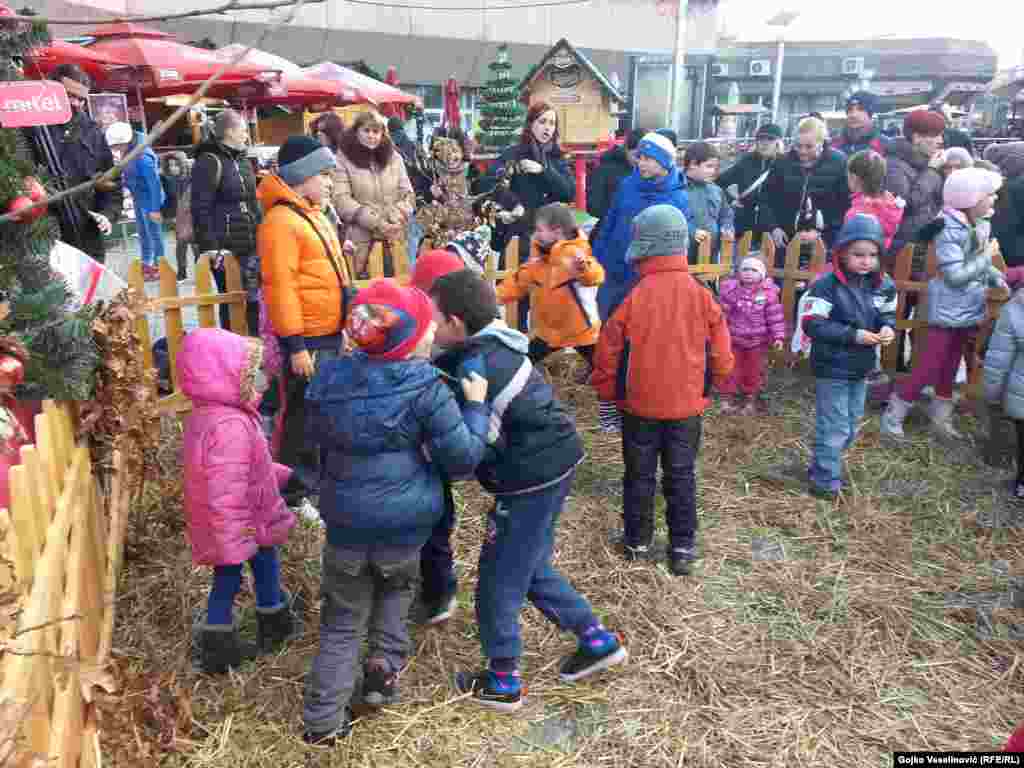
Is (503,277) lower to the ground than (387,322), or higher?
lower

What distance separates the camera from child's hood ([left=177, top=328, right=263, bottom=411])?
271 cm

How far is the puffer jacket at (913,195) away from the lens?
5.97 meters

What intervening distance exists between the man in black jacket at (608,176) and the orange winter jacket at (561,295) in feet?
7.81

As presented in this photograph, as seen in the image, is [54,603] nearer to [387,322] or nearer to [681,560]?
[387,322]

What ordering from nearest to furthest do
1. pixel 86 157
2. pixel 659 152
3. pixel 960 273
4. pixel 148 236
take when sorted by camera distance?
pixel 960 273 → pixel 659 152 → pixel 86 157 → pixel 148 236

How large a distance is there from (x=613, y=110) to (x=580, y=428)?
16.0 meters

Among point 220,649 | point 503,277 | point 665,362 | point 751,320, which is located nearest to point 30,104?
point 220,649

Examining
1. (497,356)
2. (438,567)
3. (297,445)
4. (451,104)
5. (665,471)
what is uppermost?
(451,104)

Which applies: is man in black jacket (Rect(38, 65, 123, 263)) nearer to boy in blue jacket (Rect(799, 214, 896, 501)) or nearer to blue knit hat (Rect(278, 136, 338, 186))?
blue knit hat (Rect(278, 136, 338, 186))

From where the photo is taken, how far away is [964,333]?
16.7ft

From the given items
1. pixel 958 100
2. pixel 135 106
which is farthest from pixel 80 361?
pixel 958 100

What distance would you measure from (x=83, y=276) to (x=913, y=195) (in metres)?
5.51

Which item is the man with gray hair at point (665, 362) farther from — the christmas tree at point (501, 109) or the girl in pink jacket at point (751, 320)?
the christmas tree at point (501, 109)

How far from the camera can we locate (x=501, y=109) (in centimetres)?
1762
